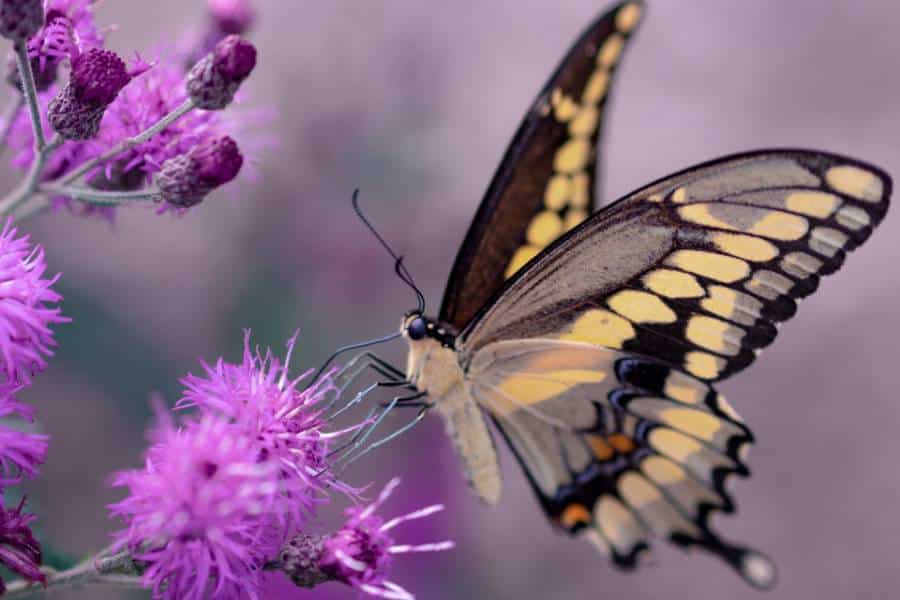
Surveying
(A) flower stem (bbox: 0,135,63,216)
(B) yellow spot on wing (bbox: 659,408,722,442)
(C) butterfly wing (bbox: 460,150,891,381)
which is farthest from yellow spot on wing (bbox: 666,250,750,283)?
(A) flower stem (bbox: 0,135,63,216)

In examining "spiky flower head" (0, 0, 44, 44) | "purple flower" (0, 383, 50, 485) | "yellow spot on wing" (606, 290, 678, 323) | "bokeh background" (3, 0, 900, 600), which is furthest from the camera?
"bokeh background" (3, 0, 900, 600)

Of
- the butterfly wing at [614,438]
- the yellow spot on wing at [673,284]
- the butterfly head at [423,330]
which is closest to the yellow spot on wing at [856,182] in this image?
the yellow spot on wing at [673,284]

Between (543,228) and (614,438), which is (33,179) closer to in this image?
(543,228)

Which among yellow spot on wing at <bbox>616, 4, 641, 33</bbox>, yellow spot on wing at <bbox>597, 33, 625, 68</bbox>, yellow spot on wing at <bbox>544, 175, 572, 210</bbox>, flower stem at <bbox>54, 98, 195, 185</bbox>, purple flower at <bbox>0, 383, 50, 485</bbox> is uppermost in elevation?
yellow spot on wing at <bbox>616, 4, 641, 33</bbox>

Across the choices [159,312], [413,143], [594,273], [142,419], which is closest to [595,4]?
[413,143]

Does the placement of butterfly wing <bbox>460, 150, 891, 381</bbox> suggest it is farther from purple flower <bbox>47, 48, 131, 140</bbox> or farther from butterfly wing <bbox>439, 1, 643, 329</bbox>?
purple flower <bbox>47, 48, 131, 140</bbox>

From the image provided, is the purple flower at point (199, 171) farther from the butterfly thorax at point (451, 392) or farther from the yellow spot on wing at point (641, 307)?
the yellow spot on wing at point (641, 307)

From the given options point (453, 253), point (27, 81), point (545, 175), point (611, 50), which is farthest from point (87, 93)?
point (453, 253)
